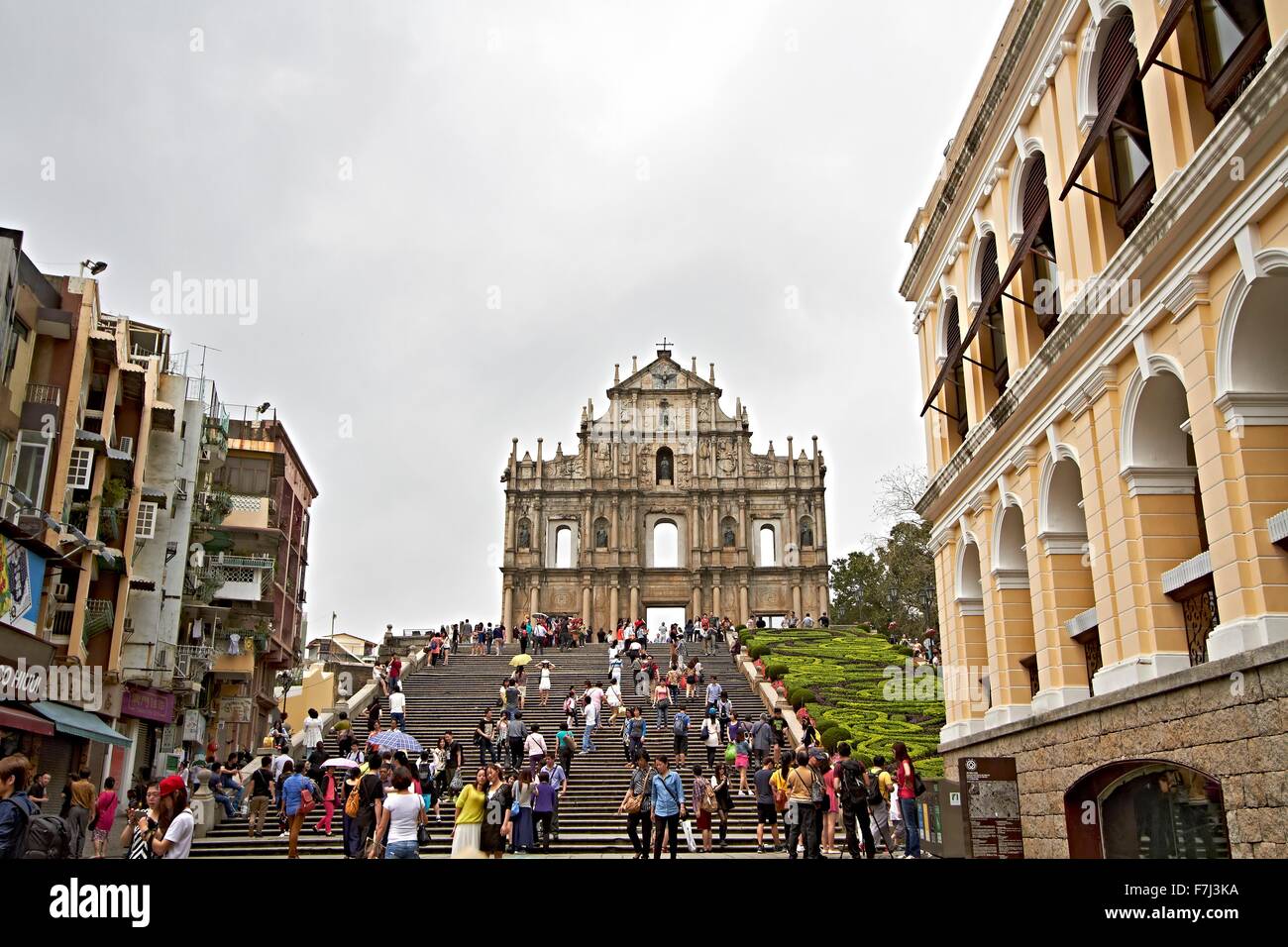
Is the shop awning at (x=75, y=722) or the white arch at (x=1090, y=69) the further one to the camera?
the shop awning at (x=75, y=722)

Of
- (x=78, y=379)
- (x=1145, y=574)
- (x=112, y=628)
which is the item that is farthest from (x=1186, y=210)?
(x=112, y=628)

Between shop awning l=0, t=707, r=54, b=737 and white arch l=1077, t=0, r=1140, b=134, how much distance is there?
19.0 meters

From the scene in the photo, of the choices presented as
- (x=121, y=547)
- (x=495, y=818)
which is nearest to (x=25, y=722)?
(x=121, y=547)

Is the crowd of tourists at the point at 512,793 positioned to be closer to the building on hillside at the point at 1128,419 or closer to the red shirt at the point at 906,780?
the red shirt at the point at 906,780

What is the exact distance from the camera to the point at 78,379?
23875 mm

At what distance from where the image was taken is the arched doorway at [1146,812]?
10.6 m

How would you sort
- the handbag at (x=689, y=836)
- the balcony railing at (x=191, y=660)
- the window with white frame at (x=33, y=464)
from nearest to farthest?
1. the handbag at (x=689, y=836)
2. the window with white frame at (x=33, y=464)
3. the balcony railing at (x=191, y=660)

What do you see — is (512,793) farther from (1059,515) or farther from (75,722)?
(75,722)

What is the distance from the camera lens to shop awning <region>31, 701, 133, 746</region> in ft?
69.2

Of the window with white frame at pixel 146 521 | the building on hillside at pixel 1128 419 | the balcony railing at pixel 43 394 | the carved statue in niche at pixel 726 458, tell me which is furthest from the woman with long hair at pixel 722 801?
the carved statue in niche at pixel 726 458

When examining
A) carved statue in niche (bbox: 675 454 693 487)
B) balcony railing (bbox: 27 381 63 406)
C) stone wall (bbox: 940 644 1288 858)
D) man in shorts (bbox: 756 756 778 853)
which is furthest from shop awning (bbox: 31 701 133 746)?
carved statue in niche (bbox: 675 454 693 487)

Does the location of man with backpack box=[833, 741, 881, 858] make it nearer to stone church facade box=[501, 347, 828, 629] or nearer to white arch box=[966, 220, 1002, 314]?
white arch box=[966, 220, 1002, 314]

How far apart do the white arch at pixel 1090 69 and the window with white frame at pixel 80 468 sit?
68.9 ft

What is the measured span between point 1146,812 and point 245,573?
100ft
